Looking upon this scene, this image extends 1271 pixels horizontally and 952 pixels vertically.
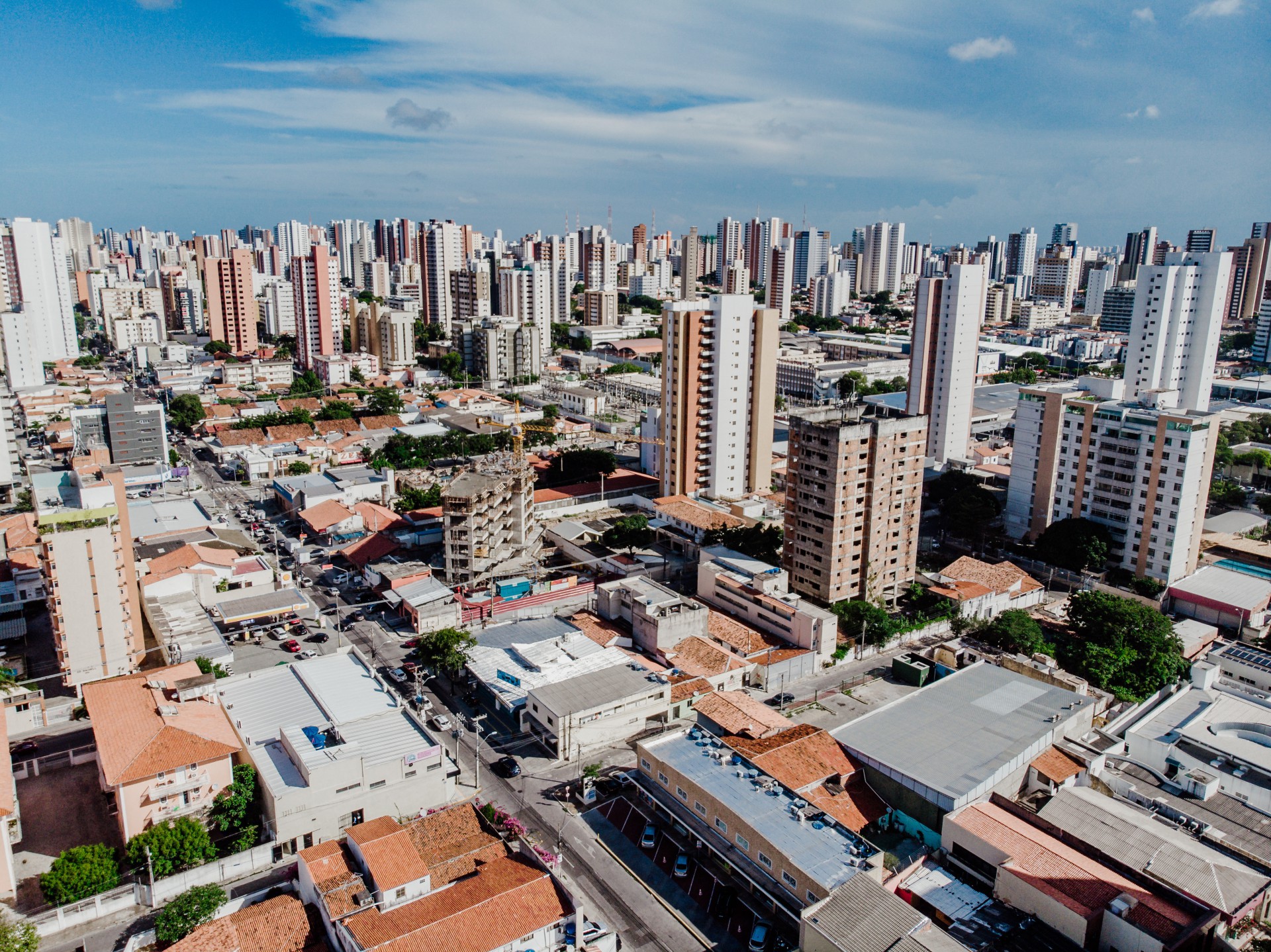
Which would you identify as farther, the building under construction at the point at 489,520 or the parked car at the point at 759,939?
the building under construction at the point at 489,520

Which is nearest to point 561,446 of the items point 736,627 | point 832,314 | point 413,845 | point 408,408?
point 408,408

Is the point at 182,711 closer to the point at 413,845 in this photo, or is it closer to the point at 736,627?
the point at 413,845

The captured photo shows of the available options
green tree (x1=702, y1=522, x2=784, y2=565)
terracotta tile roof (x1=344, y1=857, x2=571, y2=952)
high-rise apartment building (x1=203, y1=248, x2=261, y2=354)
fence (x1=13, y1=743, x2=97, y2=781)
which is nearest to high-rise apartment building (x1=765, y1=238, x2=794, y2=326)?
high-rise apartment building (x1=203, y1=248, x2=261, y2=354)

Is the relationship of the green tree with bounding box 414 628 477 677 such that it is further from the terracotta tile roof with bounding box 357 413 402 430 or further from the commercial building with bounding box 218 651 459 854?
the terracotta tile roof with bounding box 357 413 402 430

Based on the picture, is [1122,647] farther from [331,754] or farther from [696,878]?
[331,754]

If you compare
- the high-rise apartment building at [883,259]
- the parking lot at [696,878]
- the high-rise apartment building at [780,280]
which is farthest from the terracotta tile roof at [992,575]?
the high-rise apartment building at [883,259]

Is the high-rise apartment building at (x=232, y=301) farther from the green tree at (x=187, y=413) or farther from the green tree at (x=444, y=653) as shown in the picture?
the green tree at (x=444, y=653)

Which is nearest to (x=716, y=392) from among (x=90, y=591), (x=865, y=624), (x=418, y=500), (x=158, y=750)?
(x=418, y=500)
